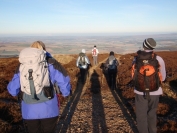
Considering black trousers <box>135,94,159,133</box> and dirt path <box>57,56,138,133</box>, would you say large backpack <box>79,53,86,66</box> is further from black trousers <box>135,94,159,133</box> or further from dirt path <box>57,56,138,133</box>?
black trousers <box>135,94,159,133</box>

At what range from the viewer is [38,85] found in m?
2.94

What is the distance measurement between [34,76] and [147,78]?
211 cm

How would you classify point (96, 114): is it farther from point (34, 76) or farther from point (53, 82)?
point (34, 76)

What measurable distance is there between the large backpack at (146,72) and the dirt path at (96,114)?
7.06ft

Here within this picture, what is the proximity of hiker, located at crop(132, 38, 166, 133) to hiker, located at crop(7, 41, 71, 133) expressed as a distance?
148 cm

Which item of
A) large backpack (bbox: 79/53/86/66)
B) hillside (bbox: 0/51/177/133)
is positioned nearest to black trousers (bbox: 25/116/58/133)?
hillside (bbox: 0/51/177/133)

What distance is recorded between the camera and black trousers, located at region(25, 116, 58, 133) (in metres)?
3.19

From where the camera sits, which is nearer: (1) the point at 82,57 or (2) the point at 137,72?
(2) the point at 137,72

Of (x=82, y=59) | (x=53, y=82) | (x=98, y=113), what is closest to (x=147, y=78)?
(x=53, y=82)

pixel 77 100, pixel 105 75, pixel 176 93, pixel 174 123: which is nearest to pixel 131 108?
pixel 174 123

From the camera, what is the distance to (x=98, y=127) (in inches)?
241

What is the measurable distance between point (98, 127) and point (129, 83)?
6198 mm

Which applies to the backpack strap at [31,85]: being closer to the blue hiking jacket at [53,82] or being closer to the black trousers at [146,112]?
the blue hiking jacket at [53,82]

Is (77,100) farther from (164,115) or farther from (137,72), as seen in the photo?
(137,72)
